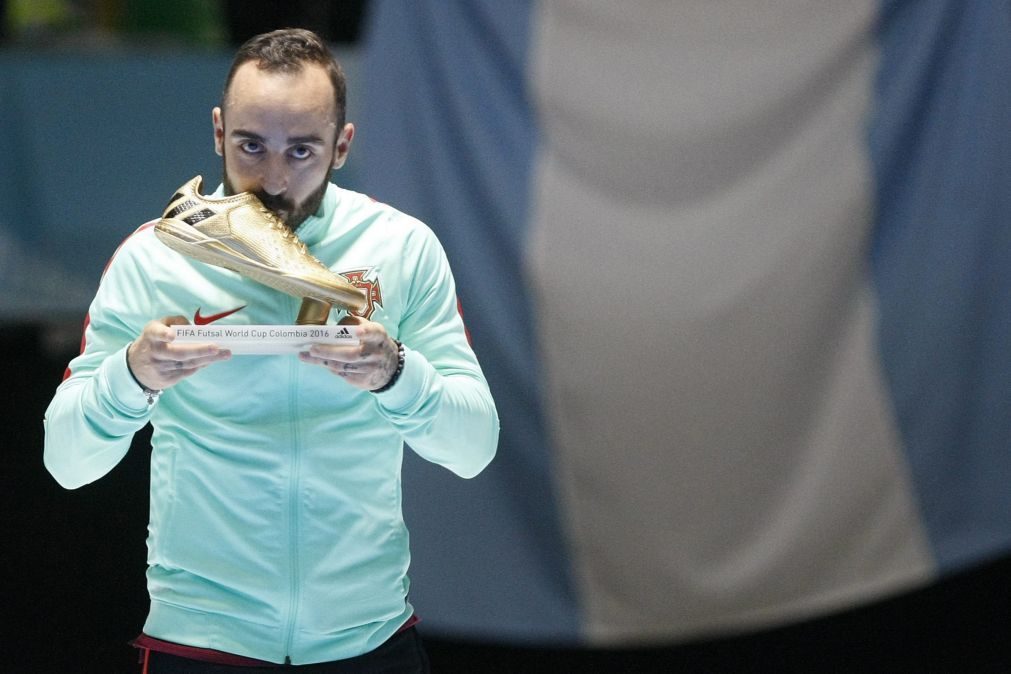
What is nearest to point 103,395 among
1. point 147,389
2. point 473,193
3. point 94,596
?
point 147,389

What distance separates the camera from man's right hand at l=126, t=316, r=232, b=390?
1.12 metres

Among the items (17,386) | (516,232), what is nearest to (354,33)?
(516,232)

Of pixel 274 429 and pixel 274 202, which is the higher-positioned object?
pixel 274 202

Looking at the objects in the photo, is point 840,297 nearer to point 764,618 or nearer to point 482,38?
point 764,618

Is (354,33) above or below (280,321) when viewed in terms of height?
below

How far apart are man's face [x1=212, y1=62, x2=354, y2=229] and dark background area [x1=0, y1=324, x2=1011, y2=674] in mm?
1623

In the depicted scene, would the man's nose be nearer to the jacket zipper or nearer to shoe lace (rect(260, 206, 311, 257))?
shoe lace (rect(260, 206, 311, 257))

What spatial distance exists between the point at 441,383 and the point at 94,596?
74.2 inches

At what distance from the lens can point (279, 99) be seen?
3.97 feet

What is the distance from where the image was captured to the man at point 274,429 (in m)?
1.23

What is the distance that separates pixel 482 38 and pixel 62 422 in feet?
5.17

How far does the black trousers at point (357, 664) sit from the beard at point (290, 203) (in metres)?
0.41

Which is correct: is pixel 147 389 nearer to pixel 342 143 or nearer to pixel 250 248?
pixel 250 248

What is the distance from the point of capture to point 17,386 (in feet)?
9.51
